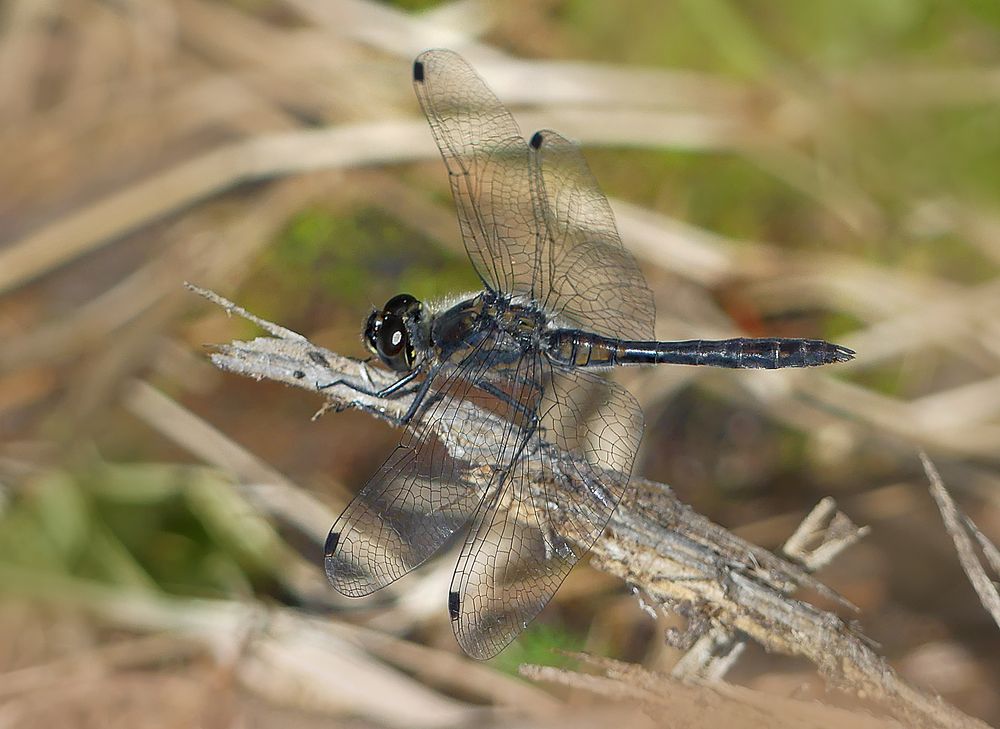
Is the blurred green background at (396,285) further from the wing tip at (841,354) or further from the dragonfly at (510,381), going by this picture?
the wing tip at (841,354)

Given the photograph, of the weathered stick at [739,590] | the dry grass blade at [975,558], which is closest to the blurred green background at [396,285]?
the weathered stick at [739,590]

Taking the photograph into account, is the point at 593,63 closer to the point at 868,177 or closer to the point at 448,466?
the point at 868,177

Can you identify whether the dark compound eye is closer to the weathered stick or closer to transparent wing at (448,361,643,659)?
transparent wing at (448,361,643,659)

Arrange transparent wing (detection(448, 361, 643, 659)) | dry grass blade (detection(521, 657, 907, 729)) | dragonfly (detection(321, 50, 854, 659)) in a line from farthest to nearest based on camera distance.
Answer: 1. dragonfly (detection(321, 50, 854, 659))
2. transparent wing (detection(448, 361, 643, 659))
3. dry grass blade (detection(521, 657, 907, 729))

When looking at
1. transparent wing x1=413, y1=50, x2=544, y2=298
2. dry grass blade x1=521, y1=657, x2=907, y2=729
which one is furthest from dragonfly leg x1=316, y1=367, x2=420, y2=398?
dry grass blade x1=521, y1=657, x2=907, y2=729

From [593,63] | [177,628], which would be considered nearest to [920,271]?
[593,63]

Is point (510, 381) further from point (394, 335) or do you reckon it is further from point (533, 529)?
point (533, 529)
